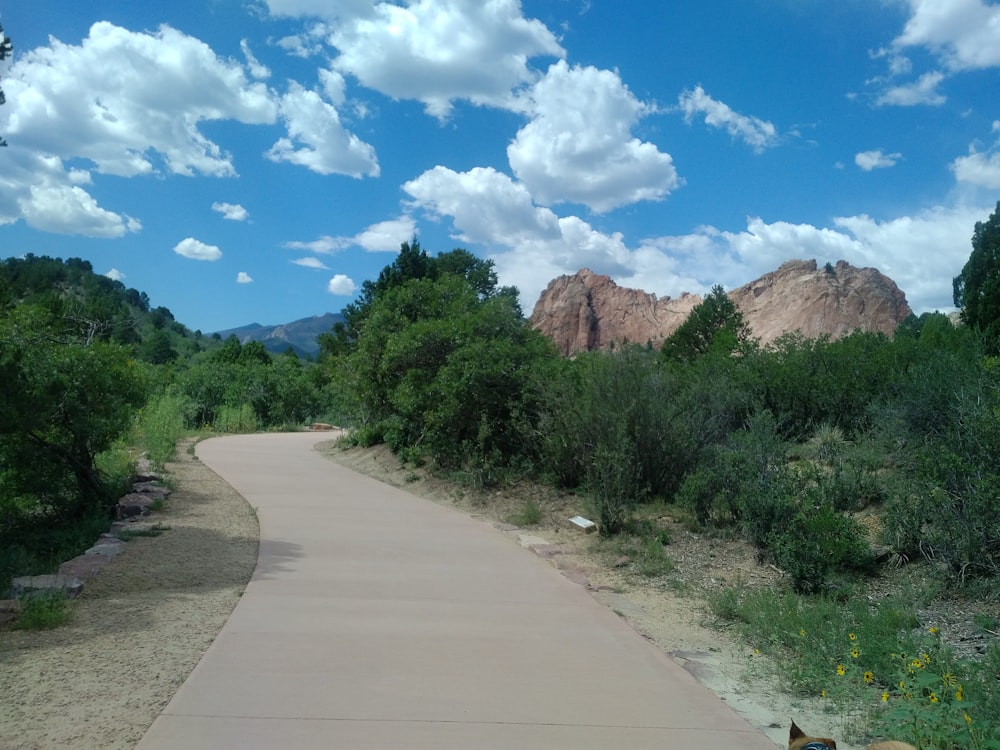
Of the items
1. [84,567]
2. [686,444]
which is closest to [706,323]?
[686,444]

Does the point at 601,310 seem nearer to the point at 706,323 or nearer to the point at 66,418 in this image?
the point at 706,323

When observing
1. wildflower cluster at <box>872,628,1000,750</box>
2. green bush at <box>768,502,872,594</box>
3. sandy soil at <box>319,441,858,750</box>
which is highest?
green bush at <box>768,502,872,594</box>

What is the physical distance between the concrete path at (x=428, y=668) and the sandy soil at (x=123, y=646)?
200mm

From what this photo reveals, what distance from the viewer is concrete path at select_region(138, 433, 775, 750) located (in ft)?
16.4

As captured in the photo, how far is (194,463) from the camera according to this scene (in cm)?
1984

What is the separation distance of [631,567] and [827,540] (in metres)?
2.38

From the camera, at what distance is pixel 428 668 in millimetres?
6148

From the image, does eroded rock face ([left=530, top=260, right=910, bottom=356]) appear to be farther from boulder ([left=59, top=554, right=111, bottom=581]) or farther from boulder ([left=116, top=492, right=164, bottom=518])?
boulder ([left=59, top=554, right=111, bottom=581])

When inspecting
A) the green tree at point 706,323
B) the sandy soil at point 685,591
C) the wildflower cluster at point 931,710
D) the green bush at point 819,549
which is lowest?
the sandy soil at point 685,591

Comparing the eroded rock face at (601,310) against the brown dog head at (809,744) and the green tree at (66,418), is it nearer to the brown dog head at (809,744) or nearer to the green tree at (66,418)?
the green tree at (66,418)

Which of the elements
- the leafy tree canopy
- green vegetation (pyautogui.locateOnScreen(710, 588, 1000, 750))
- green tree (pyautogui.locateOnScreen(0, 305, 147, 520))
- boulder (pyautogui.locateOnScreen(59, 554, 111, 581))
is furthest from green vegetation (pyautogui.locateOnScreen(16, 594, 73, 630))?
the leafy tree canopy

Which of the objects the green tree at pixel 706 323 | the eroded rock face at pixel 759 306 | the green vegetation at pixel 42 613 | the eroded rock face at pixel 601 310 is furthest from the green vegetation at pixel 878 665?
the eroded rock face at pixel 601 310

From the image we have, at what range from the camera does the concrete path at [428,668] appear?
4.99 metres

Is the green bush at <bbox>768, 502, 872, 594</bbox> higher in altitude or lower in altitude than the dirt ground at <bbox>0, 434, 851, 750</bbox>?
higher
